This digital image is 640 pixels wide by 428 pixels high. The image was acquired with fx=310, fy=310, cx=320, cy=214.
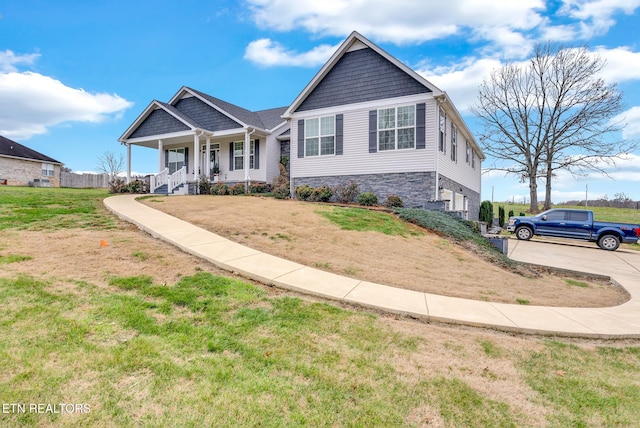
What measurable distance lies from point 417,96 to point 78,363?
14.0 metres

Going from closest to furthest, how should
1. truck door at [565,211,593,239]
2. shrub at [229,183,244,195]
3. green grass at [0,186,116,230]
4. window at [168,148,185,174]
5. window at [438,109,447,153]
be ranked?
green grass at [0,186,116,230] < window at [438,109,447,153] < truck door at [565,211,593,239] < shrub at [229,183,244,195] < window at [168,148,185,174]

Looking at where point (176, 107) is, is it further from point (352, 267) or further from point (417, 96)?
point (352, 267)

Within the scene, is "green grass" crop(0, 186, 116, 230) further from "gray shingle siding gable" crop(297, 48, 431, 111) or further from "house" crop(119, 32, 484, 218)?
"gray shingle siding gable" crop(297, 48, 431, 111)

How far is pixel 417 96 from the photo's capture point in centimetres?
1345

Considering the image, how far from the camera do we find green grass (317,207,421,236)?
946cm

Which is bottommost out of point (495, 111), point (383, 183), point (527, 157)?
point (383, 183)

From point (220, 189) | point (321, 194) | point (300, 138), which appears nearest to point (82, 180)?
point (220, 189)

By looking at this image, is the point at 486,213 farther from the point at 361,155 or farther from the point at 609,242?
the point at 361,155

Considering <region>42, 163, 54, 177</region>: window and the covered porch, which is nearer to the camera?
the covered porch

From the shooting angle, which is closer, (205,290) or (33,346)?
(33,346)

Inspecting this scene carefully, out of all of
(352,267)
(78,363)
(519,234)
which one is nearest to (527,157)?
(519,234)

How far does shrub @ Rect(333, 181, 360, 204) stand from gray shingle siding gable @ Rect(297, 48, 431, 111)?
13.3ft

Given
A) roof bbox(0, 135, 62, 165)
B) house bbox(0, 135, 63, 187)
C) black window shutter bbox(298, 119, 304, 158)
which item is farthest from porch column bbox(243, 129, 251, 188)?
roof bbox(0, 135, 62, 165)

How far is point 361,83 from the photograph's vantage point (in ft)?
48.2
